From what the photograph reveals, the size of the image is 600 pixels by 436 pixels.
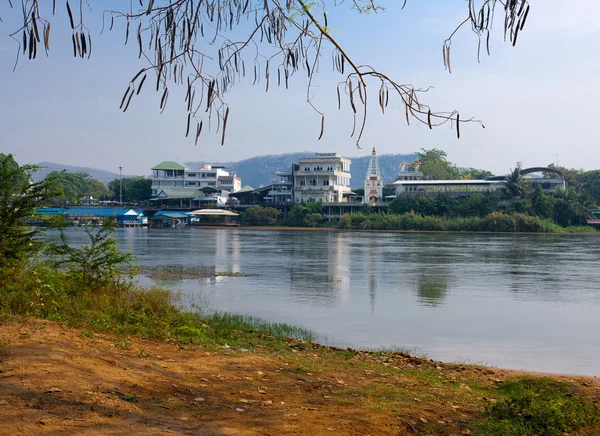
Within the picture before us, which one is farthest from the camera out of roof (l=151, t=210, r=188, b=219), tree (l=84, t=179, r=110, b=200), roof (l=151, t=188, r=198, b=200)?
tree (l=84, t=179, r=110, b=200)

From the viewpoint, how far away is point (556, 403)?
551cm

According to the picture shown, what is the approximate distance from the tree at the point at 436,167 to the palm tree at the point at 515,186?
88.1 ft

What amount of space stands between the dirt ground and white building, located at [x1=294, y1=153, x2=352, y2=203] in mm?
82416

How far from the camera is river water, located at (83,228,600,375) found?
11141 mm

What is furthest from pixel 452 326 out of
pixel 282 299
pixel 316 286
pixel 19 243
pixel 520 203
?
pixel 520 203

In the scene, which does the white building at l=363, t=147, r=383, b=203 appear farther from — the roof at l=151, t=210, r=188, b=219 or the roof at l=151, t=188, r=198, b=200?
the roof at l=151, t=188, r=198, b=200

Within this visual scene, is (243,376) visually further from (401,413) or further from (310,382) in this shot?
(401,413)

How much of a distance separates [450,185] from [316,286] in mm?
66127

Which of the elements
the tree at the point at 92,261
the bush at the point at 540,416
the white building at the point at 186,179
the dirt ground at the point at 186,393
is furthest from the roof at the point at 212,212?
the bush at the point at 540,416

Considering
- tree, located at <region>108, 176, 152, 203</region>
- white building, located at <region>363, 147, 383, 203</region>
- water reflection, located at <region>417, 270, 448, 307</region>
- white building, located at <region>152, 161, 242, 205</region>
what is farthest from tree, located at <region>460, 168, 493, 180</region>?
water reflection, located at <region>417, 270, 448, 307</region>

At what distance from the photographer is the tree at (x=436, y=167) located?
10256 cm

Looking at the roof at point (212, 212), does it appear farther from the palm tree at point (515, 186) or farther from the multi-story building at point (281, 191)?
the palm tree at point (515, 186)

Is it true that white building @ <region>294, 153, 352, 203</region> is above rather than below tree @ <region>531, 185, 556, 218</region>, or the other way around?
above

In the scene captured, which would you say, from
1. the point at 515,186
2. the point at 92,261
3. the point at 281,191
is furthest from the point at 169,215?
the point at 92,261
